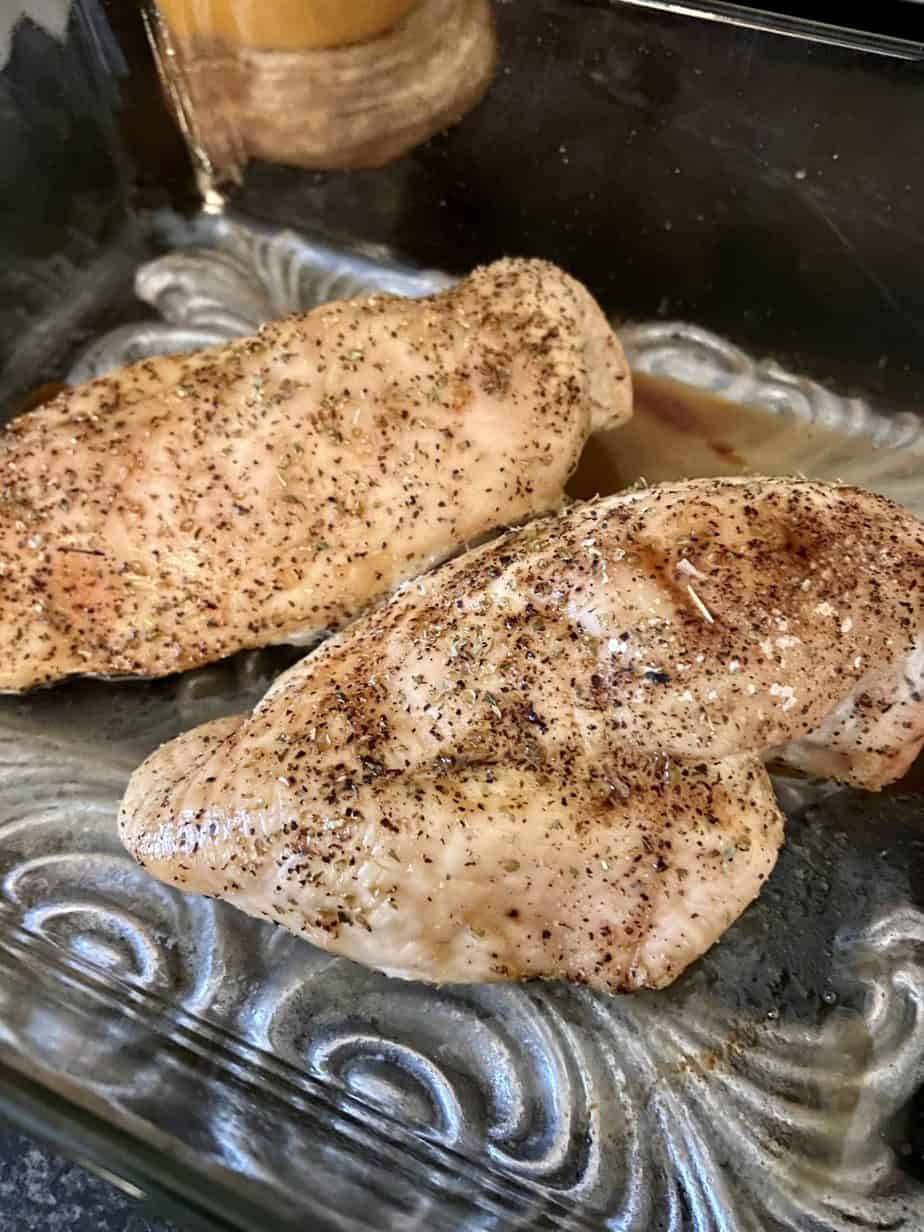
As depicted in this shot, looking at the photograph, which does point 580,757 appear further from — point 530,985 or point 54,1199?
point 54,1199

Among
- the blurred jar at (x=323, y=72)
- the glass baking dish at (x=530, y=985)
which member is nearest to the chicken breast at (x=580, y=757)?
the glass baking dish at (x=530, y=985)

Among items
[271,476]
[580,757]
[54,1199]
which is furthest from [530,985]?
[271,476]

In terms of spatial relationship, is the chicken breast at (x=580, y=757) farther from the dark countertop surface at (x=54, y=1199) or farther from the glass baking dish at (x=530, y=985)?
the dark countertop surface at (x=54, y=1199)

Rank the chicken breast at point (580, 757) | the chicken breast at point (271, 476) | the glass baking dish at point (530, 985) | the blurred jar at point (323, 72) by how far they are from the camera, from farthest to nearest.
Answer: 1. the blurred jar at point (323, 72)
2. the chicken breast at point (271, 476)
3. the glass baking dish at point (530, 985)
4. the chicken breast at point (580, 757)

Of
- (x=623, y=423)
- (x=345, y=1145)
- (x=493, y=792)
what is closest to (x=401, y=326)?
(x=623, y=423)

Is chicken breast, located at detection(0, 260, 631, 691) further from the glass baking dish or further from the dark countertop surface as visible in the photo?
the dark countertop surface

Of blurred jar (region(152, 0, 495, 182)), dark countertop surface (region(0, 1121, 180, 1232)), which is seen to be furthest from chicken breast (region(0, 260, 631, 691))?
dark countertop surface (region(0, 1121, 180, 1232))
